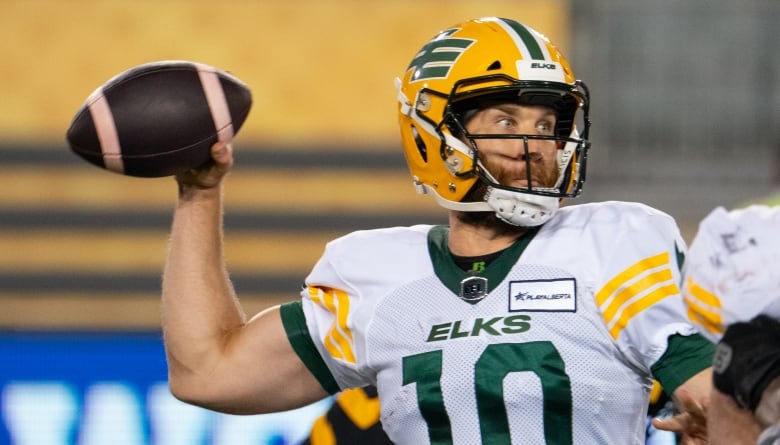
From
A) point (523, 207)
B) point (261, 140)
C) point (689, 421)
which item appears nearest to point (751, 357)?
point (689, 421)

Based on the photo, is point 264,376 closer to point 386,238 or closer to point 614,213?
point 386,238

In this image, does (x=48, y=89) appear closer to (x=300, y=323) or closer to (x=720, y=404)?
(x=300, y=323)

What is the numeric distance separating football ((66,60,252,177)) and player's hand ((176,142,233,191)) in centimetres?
2

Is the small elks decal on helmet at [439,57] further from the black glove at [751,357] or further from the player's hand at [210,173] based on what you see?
the black glove at [751,357]

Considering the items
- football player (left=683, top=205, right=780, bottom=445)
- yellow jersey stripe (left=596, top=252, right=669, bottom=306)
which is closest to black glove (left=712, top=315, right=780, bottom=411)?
football player (left=683, top=205, right=780, bottom=445)

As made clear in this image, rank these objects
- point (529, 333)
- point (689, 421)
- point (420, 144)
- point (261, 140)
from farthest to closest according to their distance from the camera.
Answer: point (261, 140)
point (420, 144)
point (529, 333)
point (689, 421)

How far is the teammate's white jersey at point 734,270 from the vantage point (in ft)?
5.42

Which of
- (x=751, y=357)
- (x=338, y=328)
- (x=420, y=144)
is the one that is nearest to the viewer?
(x=751, y=357)

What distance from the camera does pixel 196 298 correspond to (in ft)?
8.60

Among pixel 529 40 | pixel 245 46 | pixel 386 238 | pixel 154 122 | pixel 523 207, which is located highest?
pixel 529 40

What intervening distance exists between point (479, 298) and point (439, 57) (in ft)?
A: 1.50

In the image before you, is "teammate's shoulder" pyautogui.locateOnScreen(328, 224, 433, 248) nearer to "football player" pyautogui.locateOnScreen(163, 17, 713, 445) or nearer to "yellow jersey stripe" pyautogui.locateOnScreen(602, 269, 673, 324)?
"football player" pyautogui.locateOnScreen(163, 17, 713, 445)

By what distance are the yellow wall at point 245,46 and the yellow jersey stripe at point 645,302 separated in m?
4.10

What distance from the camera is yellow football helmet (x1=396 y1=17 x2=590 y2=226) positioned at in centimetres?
246
